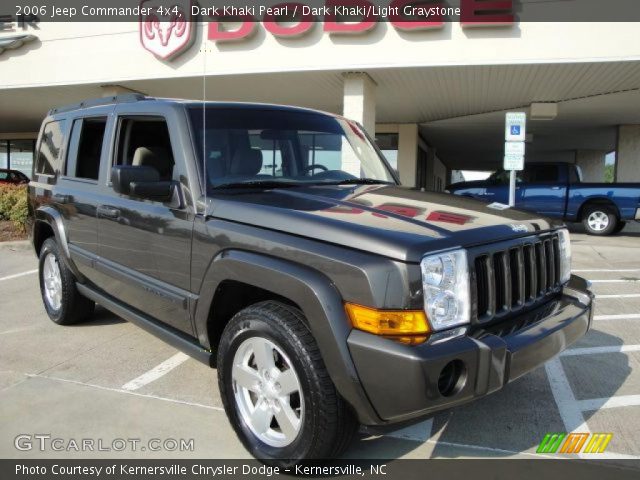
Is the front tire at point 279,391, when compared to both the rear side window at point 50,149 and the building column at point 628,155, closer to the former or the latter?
the rear side window at point 50,149

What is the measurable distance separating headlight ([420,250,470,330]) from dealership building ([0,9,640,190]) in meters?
8.27

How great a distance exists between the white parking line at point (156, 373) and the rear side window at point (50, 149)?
2015mm

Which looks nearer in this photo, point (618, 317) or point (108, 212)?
point (108, 212)

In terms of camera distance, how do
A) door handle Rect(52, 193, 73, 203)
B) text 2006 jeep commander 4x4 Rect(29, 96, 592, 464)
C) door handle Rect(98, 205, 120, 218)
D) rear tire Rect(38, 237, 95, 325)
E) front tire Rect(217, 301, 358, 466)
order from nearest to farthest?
1. text 2006 jeep commander 4x4 Rect(29, 96, 592, 464)
2. front tire Rect(217, 301, 358, 466)
3. door handle Rect(98, 205, 120, 218)
4. door handle Rect(52, 193, 73, 203)
5. rear tire Rect(38, 237, 95, 325)

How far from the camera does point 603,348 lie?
14.9 ft

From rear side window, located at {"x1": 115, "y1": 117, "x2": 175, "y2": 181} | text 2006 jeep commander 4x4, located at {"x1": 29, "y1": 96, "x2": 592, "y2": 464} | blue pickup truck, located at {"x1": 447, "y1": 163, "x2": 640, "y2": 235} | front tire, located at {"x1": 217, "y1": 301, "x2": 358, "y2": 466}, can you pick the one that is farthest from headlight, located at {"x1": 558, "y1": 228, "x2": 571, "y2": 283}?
blue pickup truck, located at {"x1": 447, "y1": 163, "x2": 640, "y2": 235}

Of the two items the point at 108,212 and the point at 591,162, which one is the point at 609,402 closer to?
the point at 108,212

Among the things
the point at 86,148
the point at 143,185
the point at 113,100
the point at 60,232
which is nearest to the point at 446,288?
the point at 143,185

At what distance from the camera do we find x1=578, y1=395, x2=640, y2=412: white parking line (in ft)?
11.4

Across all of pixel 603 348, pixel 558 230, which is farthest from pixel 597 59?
pixel 558 230

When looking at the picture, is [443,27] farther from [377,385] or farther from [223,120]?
[377,385]

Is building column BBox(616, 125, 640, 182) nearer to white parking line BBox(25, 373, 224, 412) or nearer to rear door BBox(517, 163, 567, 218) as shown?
rear door BBox(517, 163, 567, 218)

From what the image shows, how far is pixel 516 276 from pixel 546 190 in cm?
1205

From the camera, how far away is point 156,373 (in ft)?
12.9
